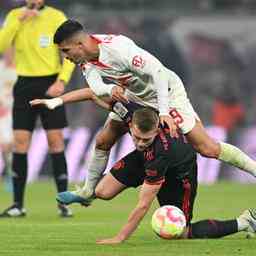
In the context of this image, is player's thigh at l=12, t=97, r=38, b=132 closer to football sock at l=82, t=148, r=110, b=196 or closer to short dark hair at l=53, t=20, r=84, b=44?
football sock at l=82, t=148, r=110, b=196

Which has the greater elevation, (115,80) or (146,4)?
(115,80)

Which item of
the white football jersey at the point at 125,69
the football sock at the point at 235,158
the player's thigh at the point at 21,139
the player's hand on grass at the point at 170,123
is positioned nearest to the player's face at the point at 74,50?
the white football jersey at the point at 125,69

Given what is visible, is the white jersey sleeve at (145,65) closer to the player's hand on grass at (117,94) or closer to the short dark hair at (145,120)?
the player's hand on grass at (117,94)

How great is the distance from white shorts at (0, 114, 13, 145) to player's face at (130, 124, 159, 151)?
10.8 meters

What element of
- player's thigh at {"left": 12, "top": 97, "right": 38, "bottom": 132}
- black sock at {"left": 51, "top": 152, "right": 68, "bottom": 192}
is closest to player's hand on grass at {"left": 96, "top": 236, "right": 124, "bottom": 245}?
black sock at {"left": 51, "top": 152, "right": 68, "bottom": 192}

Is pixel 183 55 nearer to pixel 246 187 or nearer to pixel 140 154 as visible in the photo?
pixel 246 187

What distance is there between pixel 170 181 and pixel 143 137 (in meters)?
0.95

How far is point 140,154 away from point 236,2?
42.5 ft

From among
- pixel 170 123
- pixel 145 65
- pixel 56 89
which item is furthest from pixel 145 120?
pixel 56 89

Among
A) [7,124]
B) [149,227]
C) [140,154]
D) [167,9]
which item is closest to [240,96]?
[167,9]

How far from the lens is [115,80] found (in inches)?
423

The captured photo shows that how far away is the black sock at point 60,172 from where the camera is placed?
1367 cm

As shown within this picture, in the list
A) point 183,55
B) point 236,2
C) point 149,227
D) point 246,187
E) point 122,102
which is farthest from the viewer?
point 236,2

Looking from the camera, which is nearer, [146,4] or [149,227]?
[149,227]
